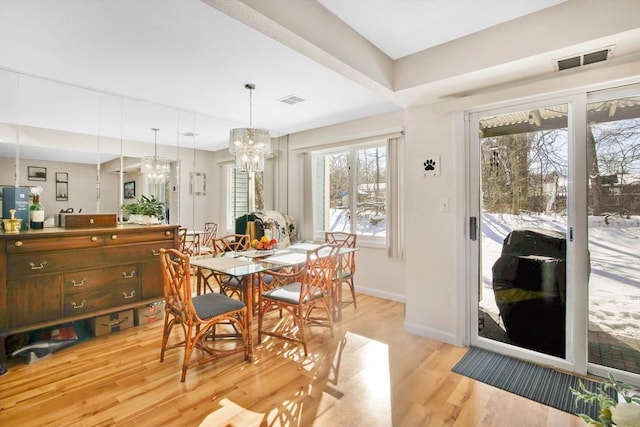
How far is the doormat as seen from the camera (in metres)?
1.94

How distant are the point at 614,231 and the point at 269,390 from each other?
2.55m

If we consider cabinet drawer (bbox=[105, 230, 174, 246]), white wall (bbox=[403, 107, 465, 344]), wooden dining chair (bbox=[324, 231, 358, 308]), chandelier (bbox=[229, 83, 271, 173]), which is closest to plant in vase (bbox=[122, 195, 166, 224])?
cabinet drawer (bbox=[105, 230, 174, 246])

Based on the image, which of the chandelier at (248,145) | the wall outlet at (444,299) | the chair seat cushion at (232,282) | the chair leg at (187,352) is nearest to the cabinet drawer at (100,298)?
the chair seat cushion at (232,282)

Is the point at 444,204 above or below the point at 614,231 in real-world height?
above

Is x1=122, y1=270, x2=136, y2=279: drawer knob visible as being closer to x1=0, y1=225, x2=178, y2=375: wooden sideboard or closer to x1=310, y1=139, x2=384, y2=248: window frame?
x1=0, y1=225, x2=178, y2=375: wooden sideboard

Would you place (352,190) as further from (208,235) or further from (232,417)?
(232,417)

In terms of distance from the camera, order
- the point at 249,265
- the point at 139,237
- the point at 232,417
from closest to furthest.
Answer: the point at 232,417 < the point at 249,265 < the point at 139,237

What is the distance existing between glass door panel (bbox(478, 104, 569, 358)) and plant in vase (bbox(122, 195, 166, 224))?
332 cm

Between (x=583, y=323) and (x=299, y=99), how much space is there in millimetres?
3150

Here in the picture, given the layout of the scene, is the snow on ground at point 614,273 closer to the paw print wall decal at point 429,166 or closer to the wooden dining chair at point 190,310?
the paw print wall decal at point 429,166

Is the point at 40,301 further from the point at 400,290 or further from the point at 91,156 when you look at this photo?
the point at 400,290

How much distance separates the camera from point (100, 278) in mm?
2883

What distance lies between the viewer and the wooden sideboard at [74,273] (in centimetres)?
242

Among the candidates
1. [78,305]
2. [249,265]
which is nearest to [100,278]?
[78,305]
